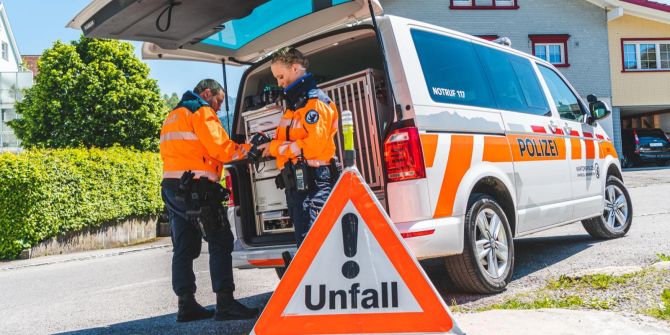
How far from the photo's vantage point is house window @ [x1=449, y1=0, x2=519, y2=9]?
1017 inches

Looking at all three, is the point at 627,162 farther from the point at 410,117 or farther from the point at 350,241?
the point at 350,241

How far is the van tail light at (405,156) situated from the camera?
4.20 m

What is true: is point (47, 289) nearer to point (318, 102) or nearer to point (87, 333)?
point (87, 333)

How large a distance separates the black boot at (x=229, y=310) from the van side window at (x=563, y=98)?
375 centimetres

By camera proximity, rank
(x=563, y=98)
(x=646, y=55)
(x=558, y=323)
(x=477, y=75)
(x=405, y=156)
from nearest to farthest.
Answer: (x=558, y=323)
(x=405, y=156)
(x=477, y=75)
(x=563, y=98)
(x=646, y=55)

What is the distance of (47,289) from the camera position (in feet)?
25.6

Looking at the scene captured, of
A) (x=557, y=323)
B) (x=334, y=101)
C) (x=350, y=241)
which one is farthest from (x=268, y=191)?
(x=557, y=323)

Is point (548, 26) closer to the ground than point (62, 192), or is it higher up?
higher up

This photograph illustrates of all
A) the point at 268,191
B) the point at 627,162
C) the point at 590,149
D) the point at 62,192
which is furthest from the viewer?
the point at 627,162

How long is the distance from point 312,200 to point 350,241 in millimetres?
864

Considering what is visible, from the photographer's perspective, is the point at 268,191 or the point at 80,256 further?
the point at 80,256

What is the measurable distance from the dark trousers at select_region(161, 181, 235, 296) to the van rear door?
122cm

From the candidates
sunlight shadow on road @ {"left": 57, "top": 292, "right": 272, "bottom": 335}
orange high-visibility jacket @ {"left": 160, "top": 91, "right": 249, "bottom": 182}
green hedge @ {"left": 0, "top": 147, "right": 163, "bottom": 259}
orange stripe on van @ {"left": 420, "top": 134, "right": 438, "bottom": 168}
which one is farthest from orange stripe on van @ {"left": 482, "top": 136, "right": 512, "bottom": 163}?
green hedge @ {"left": 0, "top": 147, "right": 163, "bottom": 259}

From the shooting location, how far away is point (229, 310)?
15.6 feet
